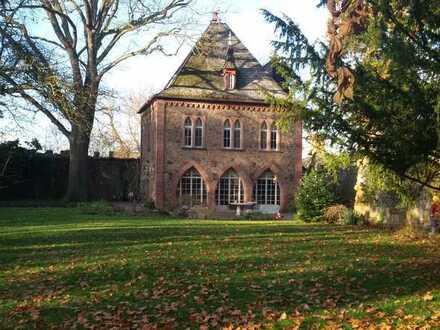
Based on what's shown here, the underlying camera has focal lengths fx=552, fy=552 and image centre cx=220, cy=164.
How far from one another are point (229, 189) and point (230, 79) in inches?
257

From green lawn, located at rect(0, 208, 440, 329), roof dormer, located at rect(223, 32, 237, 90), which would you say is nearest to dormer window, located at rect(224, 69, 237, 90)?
roof dormer, located at rect(223, 32, 237, 90)

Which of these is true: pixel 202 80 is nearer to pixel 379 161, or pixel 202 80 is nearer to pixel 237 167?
pixel 237 167

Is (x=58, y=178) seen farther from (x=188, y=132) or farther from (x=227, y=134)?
(x=227, y=134)

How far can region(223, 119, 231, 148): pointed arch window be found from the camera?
3253 centimetres

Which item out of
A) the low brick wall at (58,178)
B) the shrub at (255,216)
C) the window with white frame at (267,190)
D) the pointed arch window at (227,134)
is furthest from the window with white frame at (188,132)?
the low brick wall at (58,178)

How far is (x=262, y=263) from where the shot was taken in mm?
10383

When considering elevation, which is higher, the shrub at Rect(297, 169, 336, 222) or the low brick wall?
the low brick wall

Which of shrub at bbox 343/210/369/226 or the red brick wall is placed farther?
the red brick wall

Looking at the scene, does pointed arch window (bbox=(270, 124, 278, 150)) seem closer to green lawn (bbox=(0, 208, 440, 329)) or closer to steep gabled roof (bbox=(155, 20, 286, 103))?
steep gabled roof (bbox=(155, 20, 286, 103))

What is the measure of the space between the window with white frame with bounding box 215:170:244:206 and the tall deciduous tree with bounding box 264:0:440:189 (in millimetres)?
24862

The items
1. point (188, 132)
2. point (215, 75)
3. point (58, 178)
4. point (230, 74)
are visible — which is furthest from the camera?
point (58, 178)

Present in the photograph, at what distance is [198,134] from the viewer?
32.2 metres

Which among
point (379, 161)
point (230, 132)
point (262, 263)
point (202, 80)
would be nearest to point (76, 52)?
point (202, 80)

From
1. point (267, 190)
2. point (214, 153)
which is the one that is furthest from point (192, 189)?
point (267, 190)
